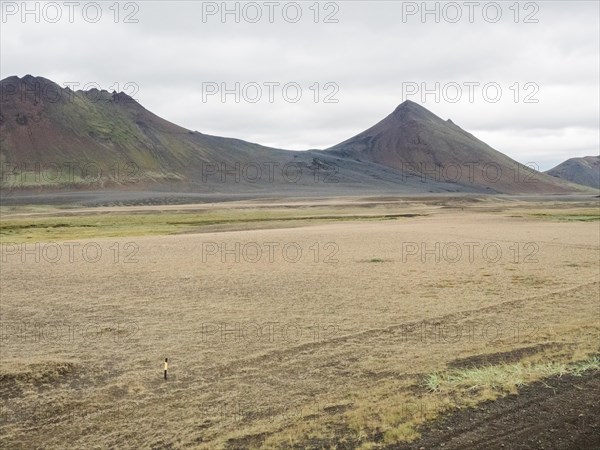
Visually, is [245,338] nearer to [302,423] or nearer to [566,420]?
[302,423]

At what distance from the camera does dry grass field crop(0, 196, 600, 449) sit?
10.5 meters

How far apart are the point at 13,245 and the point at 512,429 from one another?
4357 cm

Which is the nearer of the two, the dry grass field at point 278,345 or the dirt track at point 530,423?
the dirt track at point 530,423

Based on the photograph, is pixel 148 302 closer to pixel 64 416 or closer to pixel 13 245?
pixel 64 416

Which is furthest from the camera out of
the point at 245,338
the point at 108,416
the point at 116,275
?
the point at 116,275

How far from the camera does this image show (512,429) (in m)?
9.76

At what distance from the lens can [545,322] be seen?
1705cm

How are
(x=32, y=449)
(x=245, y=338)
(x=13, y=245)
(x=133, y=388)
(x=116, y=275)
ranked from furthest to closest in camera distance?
(x=13, y=245), (x=116, y=275), (x=245, y=338), (x=133, y=388), (x=32, y=449)

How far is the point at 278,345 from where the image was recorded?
1545 cm

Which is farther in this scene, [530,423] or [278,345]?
[278,345]

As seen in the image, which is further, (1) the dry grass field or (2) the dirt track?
(1) the dry grass field

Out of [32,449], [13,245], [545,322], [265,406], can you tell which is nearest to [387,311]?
[545,322]

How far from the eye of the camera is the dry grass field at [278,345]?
34.4 ft

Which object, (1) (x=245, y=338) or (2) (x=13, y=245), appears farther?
A: (2) (x=13, y=245)
